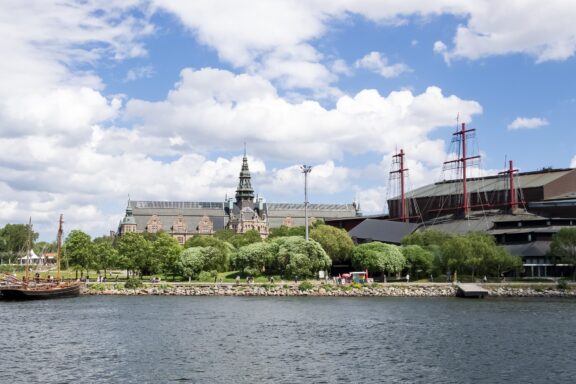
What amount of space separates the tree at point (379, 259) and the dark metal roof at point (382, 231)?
24765mm

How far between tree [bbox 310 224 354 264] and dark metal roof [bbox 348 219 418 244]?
51.4ft

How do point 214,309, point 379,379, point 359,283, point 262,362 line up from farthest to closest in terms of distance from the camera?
point 359,283 < point 214,309 < point 262,362 < point 379,379

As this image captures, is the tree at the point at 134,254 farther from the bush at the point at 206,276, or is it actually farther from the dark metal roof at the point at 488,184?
the dark metal roof at the point at 488,184

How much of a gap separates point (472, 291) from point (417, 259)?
75.8 ft

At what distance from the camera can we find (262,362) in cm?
4619

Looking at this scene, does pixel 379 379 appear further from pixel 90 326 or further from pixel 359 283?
pixel 359 283

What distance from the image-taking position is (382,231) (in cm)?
15800

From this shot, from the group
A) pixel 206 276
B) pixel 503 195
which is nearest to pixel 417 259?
pixel 206 276

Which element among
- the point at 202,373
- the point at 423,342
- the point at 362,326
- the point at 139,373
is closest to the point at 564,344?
the point at 423,342

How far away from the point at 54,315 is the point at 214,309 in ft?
63.2

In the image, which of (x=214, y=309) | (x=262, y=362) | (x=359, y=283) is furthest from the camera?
(x=359, y=283)

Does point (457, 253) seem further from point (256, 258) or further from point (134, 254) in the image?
point (134, 254)

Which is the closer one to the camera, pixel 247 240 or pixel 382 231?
pixel 382 231

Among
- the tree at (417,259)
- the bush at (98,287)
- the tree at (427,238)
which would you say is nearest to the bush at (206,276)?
the bush at (98,287)
